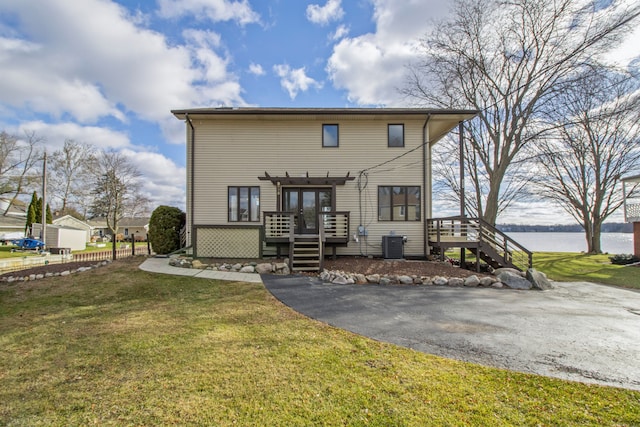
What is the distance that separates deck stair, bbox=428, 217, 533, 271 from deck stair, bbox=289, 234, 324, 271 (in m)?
4.46

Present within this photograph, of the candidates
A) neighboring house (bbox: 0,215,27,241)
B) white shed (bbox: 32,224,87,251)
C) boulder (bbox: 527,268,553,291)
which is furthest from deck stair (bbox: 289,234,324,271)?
neighboring house (bbox: 0,215,27,241)

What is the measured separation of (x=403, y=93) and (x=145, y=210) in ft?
107

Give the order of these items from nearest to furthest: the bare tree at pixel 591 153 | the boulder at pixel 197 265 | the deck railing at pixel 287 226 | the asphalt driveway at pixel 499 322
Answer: the asphalt driveway at pixel 499 322
the boulder at pixel 197 265
the deck railing at pixel 287 226
the bare tree at pixel 591 153

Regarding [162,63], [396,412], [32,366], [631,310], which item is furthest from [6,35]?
[631,310]

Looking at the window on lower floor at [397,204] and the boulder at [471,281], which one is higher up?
the window on lower floor at [397,204]

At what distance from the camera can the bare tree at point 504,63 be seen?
12734mm

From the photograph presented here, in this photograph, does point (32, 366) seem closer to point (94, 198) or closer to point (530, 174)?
point (530, 174)

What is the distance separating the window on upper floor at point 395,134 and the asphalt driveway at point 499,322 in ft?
21.4

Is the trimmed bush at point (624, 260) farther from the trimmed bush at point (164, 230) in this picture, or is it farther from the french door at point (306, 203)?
the trimmed bush at point (164, 230)

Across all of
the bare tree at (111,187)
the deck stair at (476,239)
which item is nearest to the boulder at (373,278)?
the deck stair at (476,239)

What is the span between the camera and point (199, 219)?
11273 mm

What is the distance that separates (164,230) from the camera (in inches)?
436

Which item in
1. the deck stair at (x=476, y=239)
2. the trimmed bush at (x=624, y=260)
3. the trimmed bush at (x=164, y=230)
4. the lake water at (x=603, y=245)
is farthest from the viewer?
the lake water at (x=603, y=245)

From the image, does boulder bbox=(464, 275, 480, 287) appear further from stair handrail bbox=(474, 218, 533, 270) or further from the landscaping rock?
stair handrail bbox=(474, 218, 533, 270)
